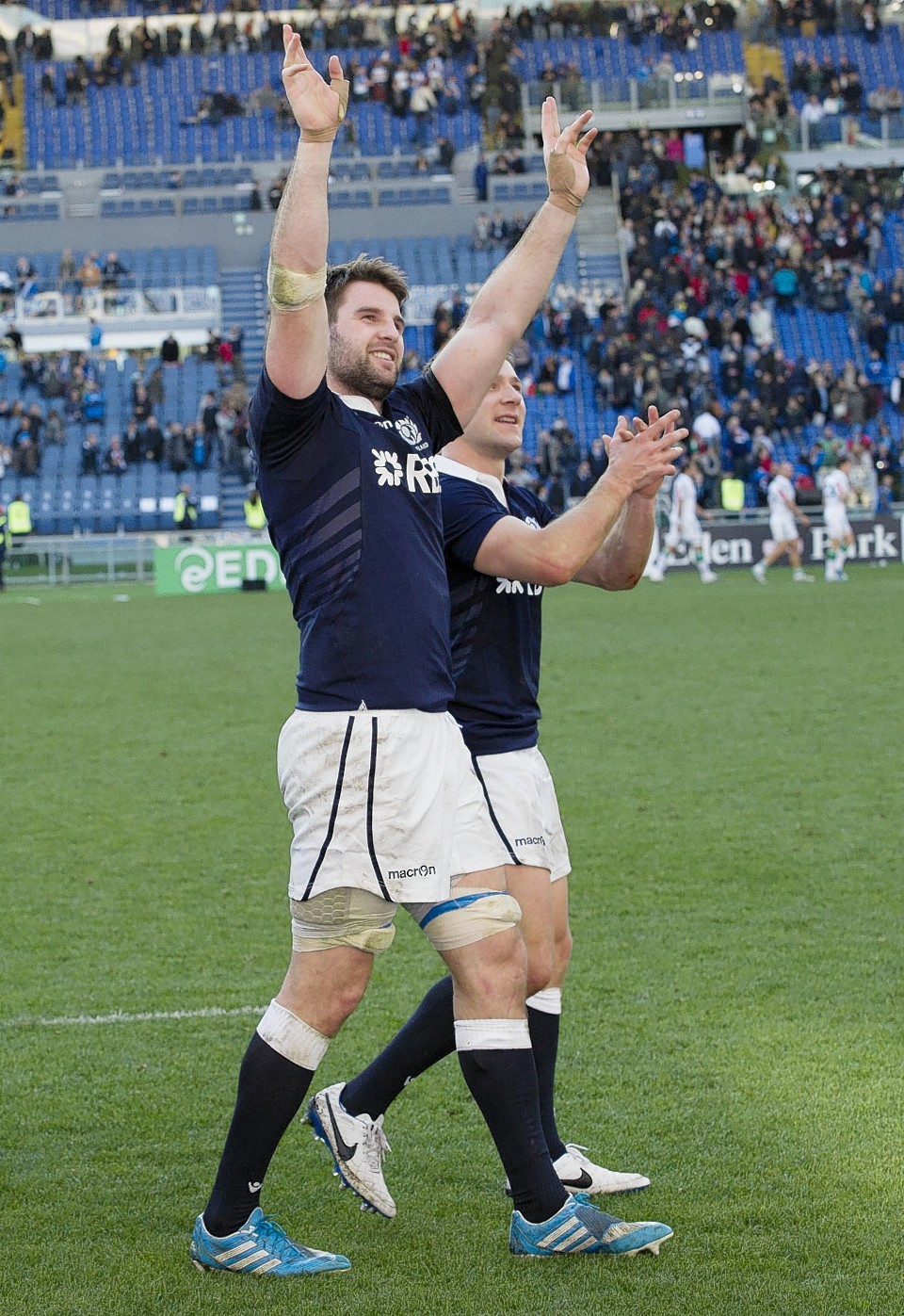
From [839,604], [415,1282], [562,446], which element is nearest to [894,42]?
[562,446]

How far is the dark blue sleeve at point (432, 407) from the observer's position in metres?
3.97

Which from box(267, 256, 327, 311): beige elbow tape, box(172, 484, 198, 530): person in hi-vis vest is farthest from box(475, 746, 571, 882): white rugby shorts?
box(172, 484, 198, 530): person in hi-vis vest

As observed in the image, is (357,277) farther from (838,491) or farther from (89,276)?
(89,276)

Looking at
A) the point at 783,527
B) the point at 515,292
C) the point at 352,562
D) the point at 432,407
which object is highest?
the point at 515,292

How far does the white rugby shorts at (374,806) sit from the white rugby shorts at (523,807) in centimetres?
44

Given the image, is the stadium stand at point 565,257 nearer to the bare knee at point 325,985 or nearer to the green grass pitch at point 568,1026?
the green grass pitch at point 568,1026

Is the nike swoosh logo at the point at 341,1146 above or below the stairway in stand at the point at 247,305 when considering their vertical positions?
below

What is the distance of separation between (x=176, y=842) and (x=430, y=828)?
498 cm

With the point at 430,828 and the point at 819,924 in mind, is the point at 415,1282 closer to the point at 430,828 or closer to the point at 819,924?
the point at 430,828

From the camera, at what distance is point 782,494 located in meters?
24.7

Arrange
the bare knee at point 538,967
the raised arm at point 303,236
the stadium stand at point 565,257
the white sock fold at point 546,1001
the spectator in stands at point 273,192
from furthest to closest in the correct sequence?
the spectator in stands at point 273,192 < the stadium stand at point 565,257 < the white sock fold at point 546,1001 < the bare knee at point 538,967 < the raised arm at point 303,236

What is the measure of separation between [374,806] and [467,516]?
0.88 metres

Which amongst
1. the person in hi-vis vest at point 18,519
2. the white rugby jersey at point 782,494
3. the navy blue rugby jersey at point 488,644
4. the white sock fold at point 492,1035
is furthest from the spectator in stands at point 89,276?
the white sock fold at point 492,1035

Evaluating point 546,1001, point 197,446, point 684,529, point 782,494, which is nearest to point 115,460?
point 197,446
